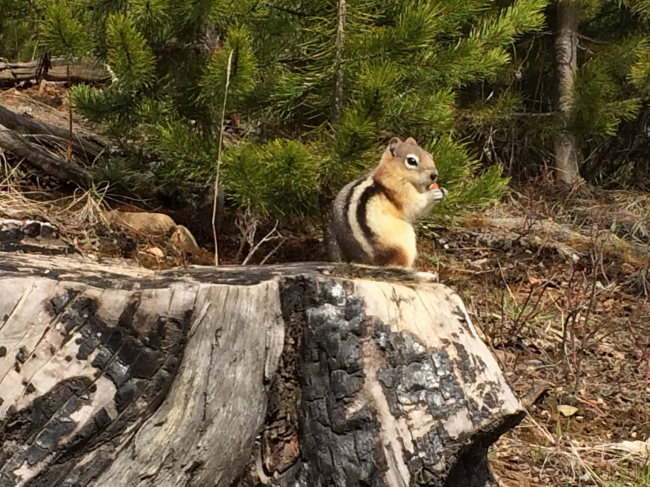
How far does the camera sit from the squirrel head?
12.1 ft

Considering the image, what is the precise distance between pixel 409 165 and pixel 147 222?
6.37 ft

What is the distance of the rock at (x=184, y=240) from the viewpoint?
4773 mm

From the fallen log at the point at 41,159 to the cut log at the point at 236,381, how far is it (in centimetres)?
298

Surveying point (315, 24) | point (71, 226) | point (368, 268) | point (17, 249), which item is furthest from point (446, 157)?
point (17, 249)

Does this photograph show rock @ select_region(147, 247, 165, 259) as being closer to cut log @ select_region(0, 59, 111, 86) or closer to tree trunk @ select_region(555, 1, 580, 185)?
cut log @ select_region(0, 59, 111, 86)

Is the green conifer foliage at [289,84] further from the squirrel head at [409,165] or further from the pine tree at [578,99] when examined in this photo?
the pine tree at [578,99]

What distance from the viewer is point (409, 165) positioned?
146 inches

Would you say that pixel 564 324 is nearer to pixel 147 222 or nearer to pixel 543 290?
pixel 543 290

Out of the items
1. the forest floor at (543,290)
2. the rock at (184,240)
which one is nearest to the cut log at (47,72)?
the forest floor at (543,290)

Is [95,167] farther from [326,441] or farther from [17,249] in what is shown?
[326,441]

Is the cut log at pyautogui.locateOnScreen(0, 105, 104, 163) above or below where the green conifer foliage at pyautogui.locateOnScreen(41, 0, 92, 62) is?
below

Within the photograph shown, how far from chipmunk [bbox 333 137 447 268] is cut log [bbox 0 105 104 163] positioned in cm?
262

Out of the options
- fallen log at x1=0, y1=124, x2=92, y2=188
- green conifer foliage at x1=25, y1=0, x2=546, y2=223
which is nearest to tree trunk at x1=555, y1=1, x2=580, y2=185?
green conifer foliage at x1=25, y1=0, x2=546, y2=223


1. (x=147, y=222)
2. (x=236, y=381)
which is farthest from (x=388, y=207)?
(x=147, y=222)
